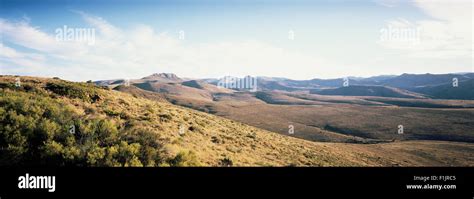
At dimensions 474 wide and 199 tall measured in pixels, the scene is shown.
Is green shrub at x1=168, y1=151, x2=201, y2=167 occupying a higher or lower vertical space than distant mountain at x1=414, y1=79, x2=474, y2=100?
lower

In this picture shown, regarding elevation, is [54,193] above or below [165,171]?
below

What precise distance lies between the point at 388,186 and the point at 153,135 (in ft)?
33.0

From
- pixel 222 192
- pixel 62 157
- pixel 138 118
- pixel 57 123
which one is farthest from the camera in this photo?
pixel 138 118

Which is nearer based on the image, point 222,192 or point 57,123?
point 222,192

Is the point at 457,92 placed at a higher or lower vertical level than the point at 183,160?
higher

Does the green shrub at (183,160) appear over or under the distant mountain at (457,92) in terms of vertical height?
under

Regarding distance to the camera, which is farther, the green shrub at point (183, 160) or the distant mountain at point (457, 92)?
the distant mountain at point (457, 92)

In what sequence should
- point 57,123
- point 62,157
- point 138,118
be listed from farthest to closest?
point 138,118
point 57,123
point 62,157

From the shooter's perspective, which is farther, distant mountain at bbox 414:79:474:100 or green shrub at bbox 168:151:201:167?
distant mountain at bbox 414:79:474:100

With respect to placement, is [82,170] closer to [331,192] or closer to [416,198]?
[331,192]

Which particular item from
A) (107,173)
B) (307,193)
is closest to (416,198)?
(307,193)

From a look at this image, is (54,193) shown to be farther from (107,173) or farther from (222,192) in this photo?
(222,192)

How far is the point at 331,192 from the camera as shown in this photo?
7453 mm

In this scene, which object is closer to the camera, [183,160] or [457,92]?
[183,160]
